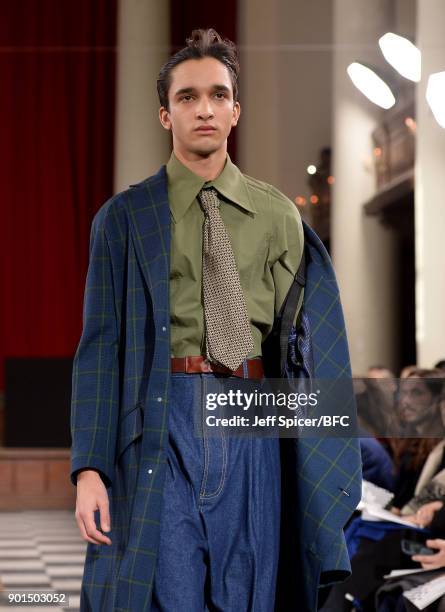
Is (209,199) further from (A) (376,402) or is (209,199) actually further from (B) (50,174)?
(B) (50,174)

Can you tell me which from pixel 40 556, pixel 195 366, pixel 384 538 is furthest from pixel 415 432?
pixel 40 556

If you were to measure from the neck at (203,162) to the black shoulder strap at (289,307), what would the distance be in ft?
0.66

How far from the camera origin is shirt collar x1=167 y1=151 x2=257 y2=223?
201cm

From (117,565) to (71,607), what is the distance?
2.52 metres

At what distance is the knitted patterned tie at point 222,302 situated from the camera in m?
1.90

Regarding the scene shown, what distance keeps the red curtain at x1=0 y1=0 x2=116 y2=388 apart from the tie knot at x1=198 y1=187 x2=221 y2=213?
8197mm

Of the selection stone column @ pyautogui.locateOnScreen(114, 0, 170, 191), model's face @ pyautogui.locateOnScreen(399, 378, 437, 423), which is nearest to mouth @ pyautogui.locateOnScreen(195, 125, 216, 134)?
model's face @ pyautogui.locateOnScreen(399, 378, 437, 423)

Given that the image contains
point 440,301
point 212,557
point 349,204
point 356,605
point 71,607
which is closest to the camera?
point 212,557

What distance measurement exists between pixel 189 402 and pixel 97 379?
144 millimetres

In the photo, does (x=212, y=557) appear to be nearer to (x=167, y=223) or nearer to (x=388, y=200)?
(x=167, y=223)

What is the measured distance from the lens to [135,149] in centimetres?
698

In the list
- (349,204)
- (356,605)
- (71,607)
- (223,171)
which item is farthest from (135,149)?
(223,171)

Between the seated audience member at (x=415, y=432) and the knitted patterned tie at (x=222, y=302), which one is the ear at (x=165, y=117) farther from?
the seated audience member at (x=415, y=432)

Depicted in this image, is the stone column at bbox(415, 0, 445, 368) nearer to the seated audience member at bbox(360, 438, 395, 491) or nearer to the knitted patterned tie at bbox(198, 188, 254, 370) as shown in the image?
the seated audience member at bbox(360, 438, 395, 491)
